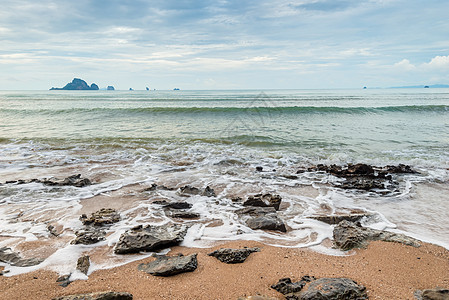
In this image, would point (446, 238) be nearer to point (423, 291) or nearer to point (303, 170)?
point (423, 291)

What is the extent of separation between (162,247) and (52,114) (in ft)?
77.3

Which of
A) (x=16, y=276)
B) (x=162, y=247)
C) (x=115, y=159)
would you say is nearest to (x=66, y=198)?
(x=16, y=276)

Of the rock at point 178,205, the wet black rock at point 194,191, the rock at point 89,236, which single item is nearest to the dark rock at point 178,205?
the rock at point 178,205

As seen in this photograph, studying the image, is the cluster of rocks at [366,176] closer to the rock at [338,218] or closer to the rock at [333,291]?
the rock at [338,218]

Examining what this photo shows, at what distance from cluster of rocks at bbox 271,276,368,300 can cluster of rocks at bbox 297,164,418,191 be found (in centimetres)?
394

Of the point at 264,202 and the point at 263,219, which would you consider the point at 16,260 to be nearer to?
the point at 263,219

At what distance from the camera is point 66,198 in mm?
5133

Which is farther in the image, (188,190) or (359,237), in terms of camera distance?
(188,190)

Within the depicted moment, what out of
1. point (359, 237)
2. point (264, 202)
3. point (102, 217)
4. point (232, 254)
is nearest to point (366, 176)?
point (264, 202)

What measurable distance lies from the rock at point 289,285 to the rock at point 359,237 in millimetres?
1065

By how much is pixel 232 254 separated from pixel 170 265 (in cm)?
73

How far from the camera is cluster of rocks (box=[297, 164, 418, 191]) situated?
5977 mm

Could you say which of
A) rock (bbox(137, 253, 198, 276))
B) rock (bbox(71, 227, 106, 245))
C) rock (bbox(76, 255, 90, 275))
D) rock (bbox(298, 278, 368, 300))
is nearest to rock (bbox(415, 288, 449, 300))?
rock (bbox(298, 278, 368, 300))

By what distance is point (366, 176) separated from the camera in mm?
6641
